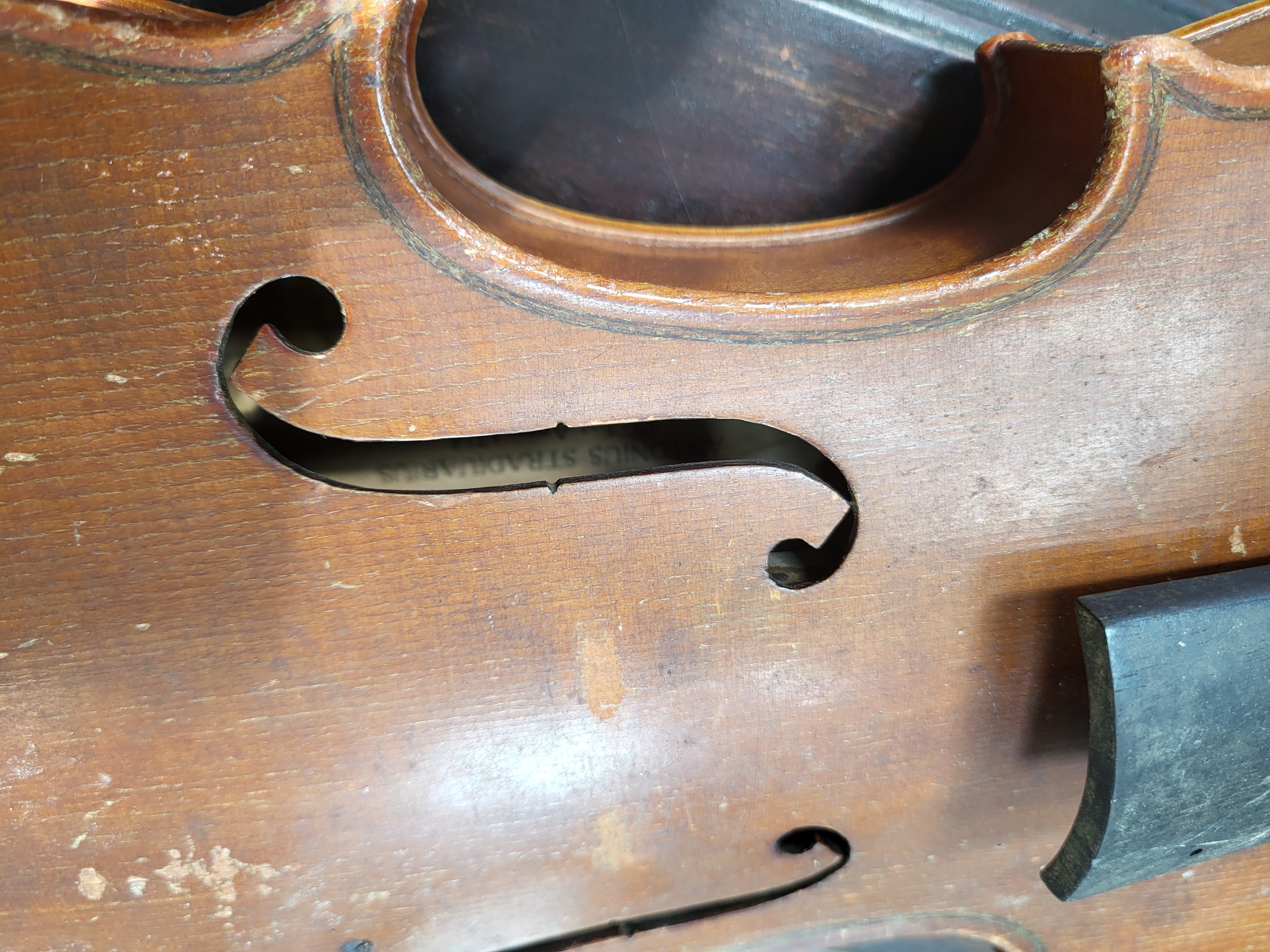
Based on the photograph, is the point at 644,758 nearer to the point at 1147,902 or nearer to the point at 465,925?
the point at 465,925

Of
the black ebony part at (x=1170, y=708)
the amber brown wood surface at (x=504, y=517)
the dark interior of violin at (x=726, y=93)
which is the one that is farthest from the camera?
the dark interior of violin at (x=726, y=93)

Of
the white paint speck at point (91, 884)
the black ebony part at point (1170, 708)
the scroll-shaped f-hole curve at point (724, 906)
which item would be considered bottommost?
the white paint speck at point (91, 884)

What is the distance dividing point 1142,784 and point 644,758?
16.0 inches

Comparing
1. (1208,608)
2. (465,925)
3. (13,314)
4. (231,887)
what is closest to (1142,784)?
(1208,608)

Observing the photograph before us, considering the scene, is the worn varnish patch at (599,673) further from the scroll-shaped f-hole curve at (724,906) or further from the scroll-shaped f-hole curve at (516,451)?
the scroll-shaped f-hole curve at (724,906)

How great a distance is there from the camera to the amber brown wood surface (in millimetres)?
565

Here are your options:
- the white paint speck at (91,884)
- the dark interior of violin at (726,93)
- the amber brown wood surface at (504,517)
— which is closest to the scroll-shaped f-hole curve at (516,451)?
the amber brown wood surface at (504,517)

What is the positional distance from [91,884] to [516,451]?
52cm

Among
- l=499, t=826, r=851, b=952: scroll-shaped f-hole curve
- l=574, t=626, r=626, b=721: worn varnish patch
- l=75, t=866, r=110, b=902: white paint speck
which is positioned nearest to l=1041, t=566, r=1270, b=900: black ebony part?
l=499, t=826, r=851, b=952: scroll-shaped f-hole curve

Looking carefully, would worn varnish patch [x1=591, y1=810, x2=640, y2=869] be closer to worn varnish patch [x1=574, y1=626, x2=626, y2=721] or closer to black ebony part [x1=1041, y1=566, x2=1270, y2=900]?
worn varnish patch [x1=574, y1=626, x2=626, y2=721]

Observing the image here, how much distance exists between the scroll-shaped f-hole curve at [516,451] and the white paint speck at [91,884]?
0.38m

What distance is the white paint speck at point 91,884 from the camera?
0.73m

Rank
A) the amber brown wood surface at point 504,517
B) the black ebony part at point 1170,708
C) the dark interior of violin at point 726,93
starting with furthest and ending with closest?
the dark interior of violin at point 726,93 → the black ebony part at point 1170,708 → the amber brown wood surface at point 504,517

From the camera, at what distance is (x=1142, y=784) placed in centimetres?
70
